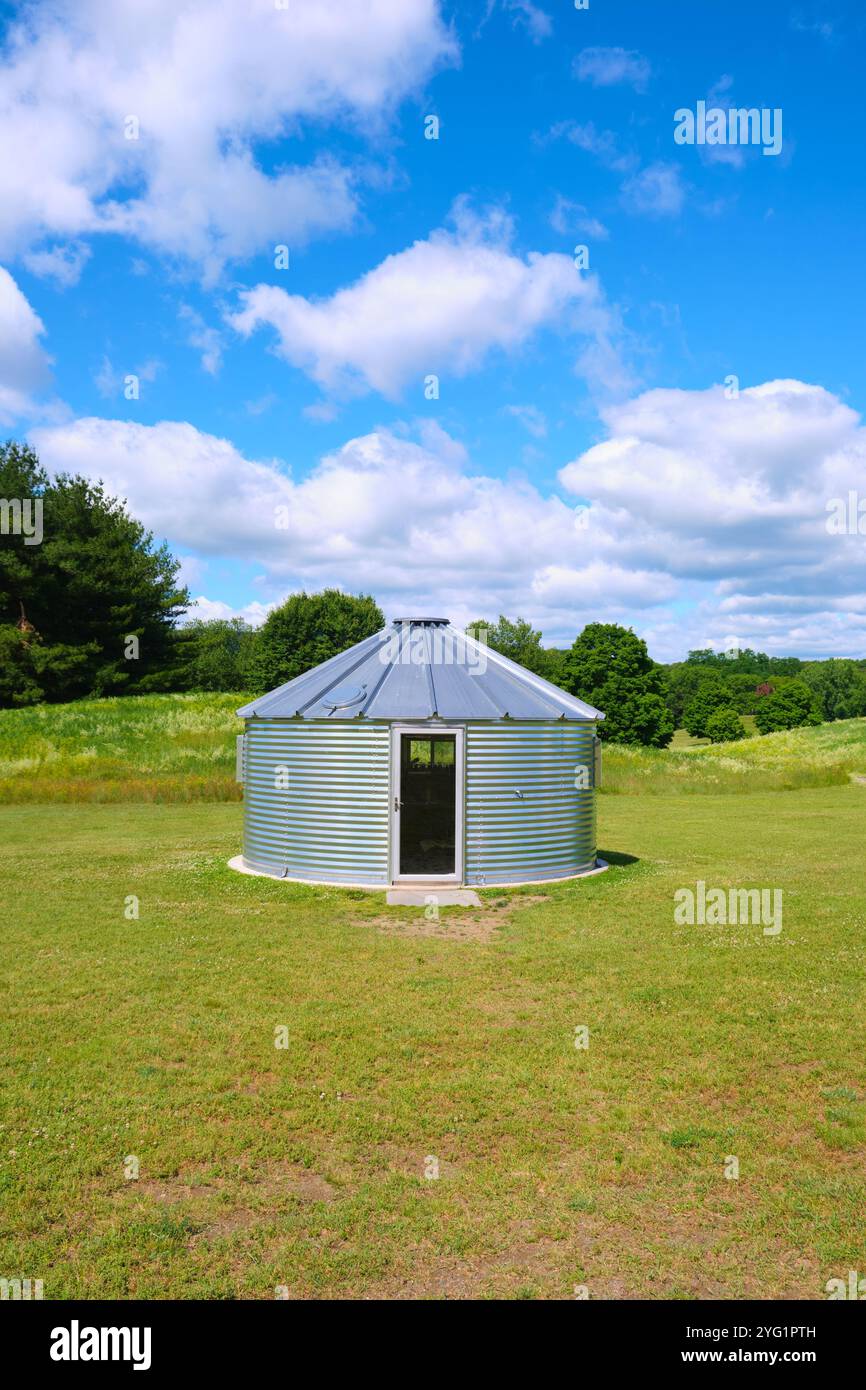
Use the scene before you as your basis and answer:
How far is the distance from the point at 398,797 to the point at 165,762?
1809 cm

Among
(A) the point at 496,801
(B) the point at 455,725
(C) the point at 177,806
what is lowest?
(C) the point at 177,806

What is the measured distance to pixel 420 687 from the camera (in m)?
12.6

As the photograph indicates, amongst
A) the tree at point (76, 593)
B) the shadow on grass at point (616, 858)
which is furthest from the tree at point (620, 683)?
the shadow on grass at point (616, 858)

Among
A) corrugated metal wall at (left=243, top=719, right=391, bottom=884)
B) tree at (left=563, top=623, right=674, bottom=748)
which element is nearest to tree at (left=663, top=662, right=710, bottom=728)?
tree at (left=563, top=623, right=674, bottom=748)

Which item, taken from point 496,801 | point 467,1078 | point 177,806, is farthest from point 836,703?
point 467,1078

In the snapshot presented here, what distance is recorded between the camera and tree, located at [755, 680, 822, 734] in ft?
235

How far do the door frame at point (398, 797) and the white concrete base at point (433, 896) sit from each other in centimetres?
21

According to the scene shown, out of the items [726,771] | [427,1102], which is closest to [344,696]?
[427,1102]

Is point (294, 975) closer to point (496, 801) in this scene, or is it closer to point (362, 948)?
point (362, 948)

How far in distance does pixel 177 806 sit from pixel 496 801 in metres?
14.1

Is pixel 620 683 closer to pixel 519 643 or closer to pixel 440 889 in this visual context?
pixel 519 643
